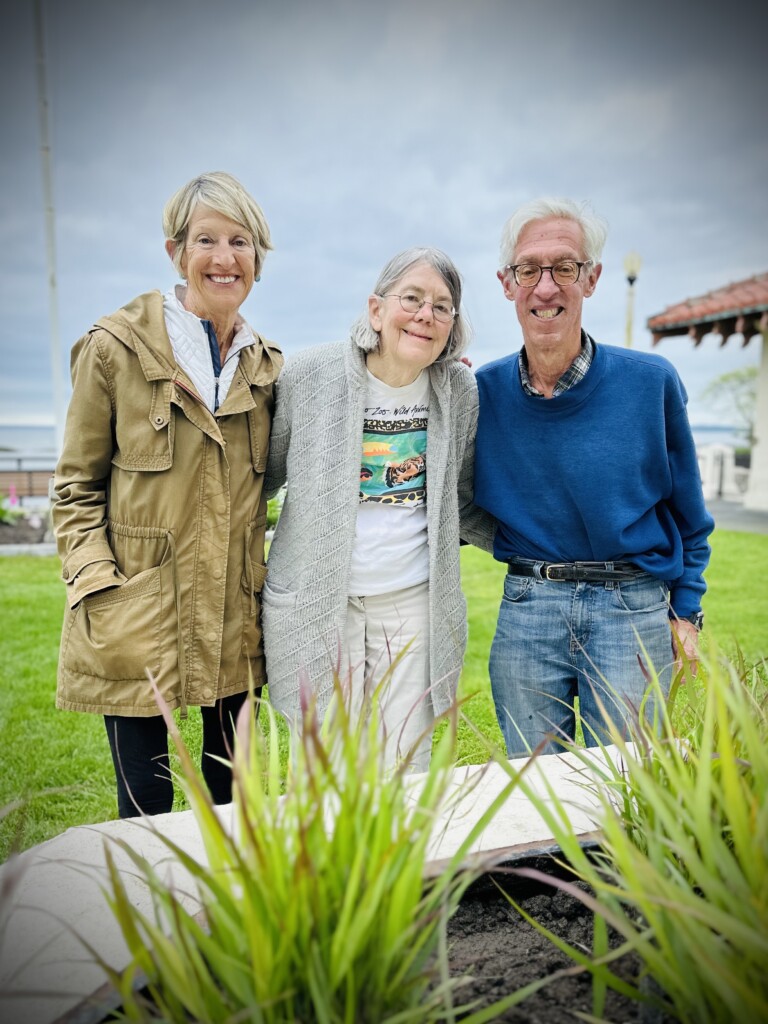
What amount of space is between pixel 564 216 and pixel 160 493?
4.92 ft

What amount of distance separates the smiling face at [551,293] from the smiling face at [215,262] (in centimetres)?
85

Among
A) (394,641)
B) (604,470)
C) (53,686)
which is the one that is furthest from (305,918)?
(53,686)

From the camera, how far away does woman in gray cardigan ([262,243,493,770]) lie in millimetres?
Result: 2373

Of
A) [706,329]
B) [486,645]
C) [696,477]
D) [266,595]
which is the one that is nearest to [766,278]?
[706,329]

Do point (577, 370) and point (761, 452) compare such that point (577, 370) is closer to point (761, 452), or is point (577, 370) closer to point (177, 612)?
point (177, 612)

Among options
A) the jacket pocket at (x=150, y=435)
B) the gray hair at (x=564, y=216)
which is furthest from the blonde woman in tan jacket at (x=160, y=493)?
the gray hair at (x=564, y=216)

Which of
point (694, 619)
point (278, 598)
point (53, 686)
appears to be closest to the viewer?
point (278, 598)

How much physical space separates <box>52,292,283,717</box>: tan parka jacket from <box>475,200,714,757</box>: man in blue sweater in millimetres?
924

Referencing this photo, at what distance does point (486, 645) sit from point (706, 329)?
9755 millimetres

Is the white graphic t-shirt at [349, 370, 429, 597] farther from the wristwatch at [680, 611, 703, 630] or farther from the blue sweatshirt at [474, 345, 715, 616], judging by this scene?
the wristwatch at [680, 611, 703, 630]

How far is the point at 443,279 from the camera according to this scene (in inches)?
92.7

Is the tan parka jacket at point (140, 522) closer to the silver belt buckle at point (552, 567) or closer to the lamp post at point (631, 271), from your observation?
the silver belt buckle at point (552, 567)

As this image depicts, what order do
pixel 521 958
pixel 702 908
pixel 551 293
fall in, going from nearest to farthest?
pixel 702 908
pixel 521 958
pixel 551 293

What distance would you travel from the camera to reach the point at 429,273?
7.64 ft
